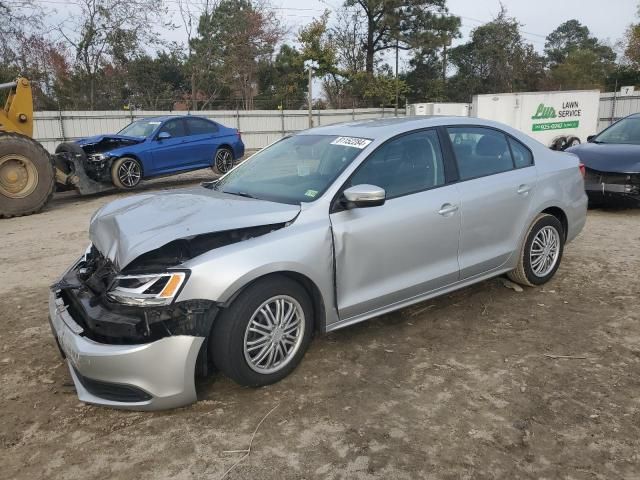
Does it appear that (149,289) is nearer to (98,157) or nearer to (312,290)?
(312,290)

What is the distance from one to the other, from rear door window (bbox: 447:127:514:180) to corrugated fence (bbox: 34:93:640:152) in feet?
39.2

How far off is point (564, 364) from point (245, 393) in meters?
2.09

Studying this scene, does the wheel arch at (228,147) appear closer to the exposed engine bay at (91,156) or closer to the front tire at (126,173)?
the exposed engine bay at (91,156)

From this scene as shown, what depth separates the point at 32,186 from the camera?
9781 mm

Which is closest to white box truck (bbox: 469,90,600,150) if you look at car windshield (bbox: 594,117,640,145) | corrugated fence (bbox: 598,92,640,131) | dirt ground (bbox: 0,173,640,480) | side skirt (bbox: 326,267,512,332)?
corrugated fence (bbox: 598,92,640,131)

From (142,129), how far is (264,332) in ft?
34.5

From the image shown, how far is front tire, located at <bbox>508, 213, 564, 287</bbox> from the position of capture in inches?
184

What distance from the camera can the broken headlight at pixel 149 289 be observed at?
279 cm

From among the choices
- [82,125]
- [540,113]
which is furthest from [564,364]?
[82,125]

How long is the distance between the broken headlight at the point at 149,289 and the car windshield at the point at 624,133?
8192 mm

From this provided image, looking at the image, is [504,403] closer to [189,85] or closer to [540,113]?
[540,113]

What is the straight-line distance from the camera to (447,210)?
3906 mm

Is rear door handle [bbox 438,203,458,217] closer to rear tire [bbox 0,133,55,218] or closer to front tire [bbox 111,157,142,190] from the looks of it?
rear tire [bbox 0,133,55,218]

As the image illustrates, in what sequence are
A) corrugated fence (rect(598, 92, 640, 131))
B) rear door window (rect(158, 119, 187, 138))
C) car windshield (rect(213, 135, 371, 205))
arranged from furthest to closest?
1. corrugated fence (rect(598, 92, 640, 131))
2. rear door window (rect(158, 119, 187, 138))
3. car windshield (rect(213, 135, 371, 205))
